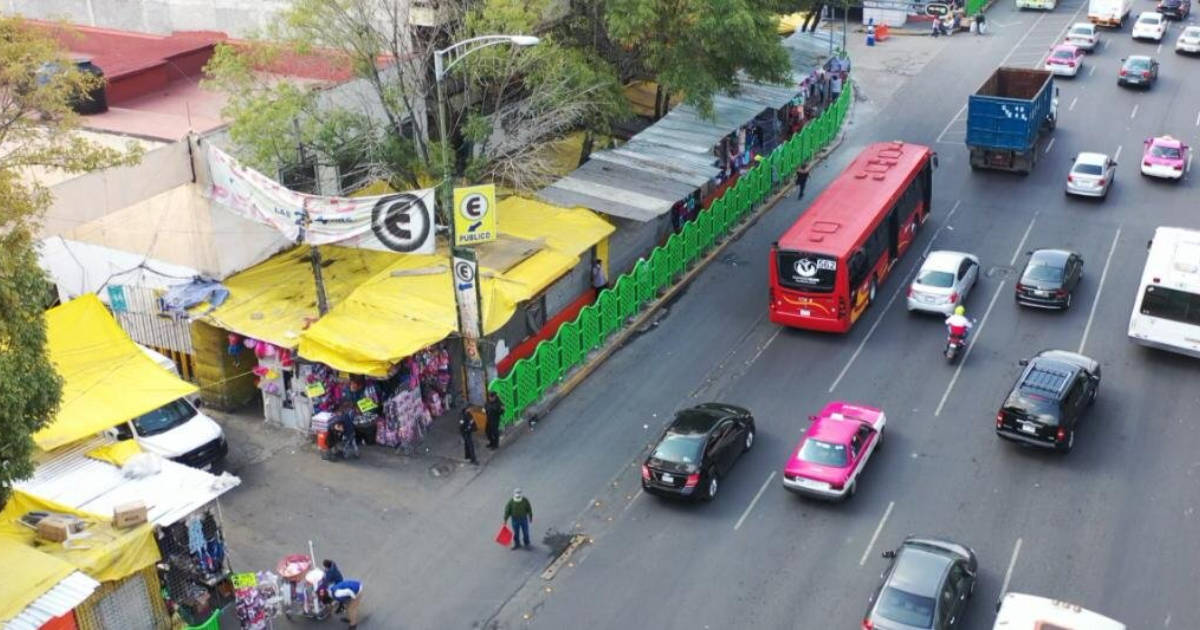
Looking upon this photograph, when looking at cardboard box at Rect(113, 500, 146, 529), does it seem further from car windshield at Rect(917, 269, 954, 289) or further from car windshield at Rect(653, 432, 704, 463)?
car windshield at Rect(917, 269, 954, 289)

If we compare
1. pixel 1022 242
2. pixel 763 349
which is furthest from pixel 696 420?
pixel 1022 242

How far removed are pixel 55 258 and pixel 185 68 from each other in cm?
889

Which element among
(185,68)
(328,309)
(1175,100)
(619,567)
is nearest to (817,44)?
(1175,100)

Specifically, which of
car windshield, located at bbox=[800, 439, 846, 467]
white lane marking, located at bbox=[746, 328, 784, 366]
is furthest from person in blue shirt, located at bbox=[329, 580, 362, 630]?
white lane marking, located at bbox=[746, 328, 784, 366]

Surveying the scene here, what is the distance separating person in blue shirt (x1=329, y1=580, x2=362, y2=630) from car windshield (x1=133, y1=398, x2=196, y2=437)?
7044mm

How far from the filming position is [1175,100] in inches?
2046

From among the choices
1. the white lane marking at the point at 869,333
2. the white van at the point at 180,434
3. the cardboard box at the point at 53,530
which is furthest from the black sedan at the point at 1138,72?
the cardboard box at the point at 53,530

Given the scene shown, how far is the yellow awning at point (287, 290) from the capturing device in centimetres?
2850

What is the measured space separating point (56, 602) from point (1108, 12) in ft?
198

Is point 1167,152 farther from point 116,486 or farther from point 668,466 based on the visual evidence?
point 116,486

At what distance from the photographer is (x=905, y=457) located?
89.5 ft

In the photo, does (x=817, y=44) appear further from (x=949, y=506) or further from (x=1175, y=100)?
(x=949, y=506)

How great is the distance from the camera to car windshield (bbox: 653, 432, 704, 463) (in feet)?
82.8

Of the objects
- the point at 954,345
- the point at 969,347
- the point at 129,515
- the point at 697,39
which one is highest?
the point at 697,39
